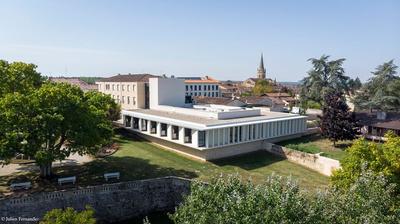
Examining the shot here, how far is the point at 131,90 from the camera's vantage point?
181 feet

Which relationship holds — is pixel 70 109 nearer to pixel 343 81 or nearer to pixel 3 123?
pixel 3 123

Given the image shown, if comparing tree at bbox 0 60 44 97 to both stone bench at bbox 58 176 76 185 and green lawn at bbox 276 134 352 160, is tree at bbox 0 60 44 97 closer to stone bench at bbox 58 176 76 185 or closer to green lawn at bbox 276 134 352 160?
stone bench at bbox 58 176 76 185

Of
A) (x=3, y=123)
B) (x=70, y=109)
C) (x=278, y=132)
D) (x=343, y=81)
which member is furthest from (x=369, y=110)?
(x=3, y=123)

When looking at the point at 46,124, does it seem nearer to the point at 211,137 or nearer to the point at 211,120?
the point at 211,137

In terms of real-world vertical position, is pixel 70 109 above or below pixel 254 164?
above

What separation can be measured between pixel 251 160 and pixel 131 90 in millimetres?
26337

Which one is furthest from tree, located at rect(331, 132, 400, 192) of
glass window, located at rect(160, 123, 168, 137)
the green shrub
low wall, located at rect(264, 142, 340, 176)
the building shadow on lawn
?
glass window, located at rect(160, 123, 168, 137)

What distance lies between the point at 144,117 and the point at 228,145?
12.4m

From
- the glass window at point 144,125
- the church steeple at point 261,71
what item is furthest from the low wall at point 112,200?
the church steeple at point 261,71

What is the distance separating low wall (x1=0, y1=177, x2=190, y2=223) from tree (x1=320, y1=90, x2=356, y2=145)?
2170 centimetres

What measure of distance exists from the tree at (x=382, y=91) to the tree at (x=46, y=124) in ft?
142

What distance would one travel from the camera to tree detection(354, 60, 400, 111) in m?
51.1

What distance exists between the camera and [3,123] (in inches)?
972

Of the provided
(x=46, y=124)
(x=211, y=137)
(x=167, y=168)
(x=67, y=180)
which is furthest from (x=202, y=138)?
(x=46, y=124)
